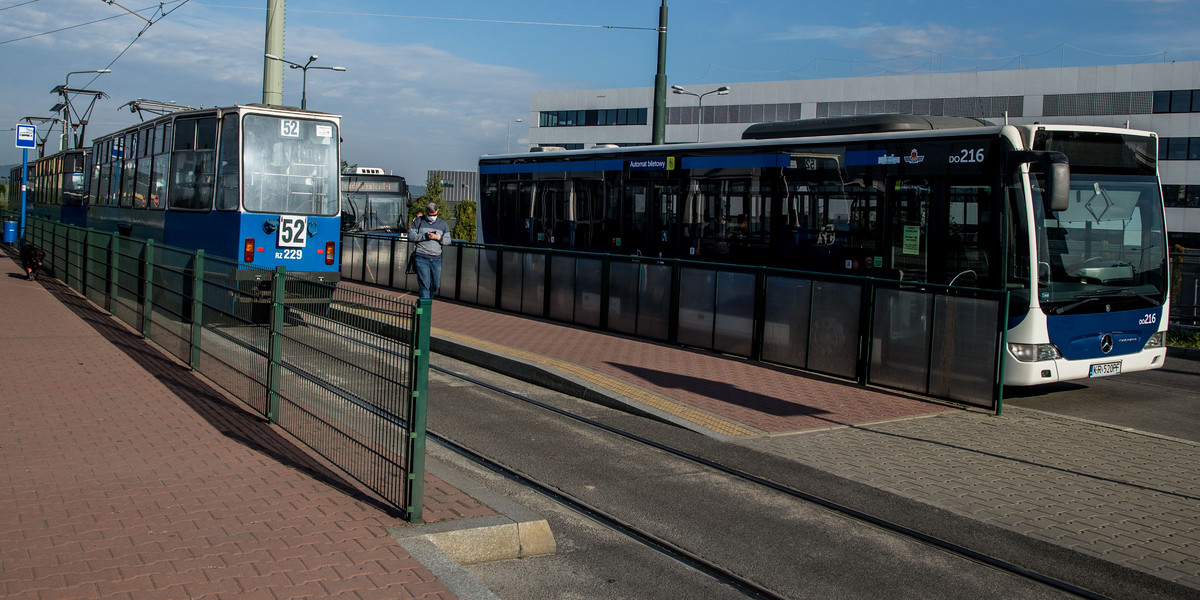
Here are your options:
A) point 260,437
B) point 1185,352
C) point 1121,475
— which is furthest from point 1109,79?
point 260,437

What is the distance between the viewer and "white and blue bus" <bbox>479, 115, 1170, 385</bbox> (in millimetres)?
10741

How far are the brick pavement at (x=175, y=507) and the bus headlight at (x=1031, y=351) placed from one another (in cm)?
692

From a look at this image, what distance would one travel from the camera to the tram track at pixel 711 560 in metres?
5.31

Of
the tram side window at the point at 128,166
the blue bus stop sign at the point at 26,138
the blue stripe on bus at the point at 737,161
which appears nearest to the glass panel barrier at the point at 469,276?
the blue stripe on bus at the point at 737,161

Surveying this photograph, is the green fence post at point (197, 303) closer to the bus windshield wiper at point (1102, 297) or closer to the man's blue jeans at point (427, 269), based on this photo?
the man's blue jeans at point (427, 269)

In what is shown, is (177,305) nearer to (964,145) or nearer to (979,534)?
(979,534)

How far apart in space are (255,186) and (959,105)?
169 feet

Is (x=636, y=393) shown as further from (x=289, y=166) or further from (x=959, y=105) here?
(x=959, y=105)

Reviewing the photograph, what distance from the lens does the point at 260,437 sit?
24.1ft

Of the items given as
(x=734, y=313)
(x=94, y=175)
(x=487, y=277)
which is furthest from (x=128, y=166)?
(x=734, y=313)

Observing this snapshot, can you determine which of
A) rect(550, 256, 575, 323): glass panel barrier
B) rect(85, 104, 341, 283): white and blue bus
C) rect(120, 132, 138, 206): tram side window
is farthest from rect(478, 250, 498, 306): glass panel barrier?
rect(120, 132, 138, 206): tram side window

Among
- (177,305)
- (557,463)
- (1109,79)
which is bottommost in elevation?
(557,463)

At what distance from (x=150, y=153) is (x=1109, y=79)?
49.8m

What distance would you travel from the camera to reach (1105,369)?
434 inches
